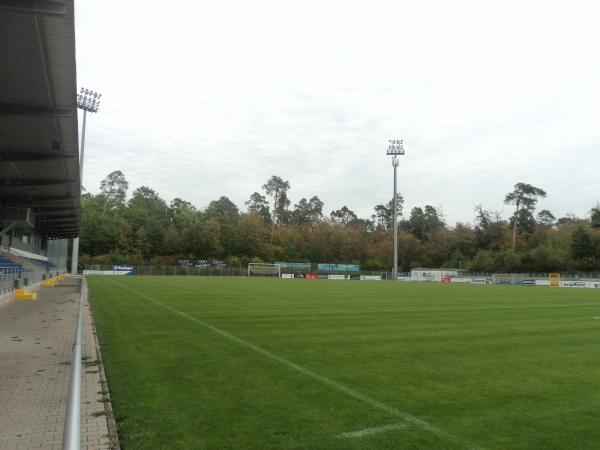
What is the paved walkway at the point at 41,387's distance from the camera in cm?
498

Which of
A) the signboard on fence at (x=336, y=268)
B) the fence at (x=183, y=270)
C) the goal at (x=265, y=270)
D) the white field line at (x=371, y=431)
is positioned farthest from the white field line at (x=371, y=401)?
the signboard on fence at (x=336, y=268)

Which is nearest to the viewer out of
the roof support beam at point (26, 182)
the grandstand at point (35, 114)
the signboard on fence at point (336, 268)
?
the grandstand at point (35, 114)

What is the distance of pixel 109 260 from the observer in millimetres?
85625

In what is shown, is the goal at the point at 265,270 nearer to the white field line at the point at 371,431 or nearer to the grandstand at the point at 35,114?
the grandstand at the point at 35,114

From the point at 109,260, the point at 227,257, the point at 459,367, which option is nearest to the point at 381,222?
the point at 227,257

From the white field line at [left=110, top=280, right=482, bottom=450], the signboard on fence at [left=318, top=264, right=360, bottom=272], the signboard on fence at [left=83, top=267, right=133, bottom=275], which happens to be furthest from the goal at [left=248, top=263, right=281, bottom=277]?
the white field line at [left=110, top=280, right=482, bottom=450]

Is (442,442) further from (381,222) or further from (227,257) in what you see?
(381,222)

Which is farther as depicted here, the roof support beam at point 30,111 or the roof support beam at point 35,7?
the roof support beam at point 30,111

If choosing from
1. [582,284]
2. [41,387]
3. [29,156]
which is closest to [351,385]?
[41,387]

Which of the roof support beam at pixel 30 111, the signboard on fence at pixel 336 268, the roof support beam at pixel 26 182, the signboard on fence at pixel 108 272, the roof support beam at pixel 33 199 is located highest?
the roof support beam at pixel 30 111

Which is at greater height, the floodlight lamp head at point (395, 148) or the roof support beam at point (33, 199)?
the floodlight lamp head at point (395, 148)

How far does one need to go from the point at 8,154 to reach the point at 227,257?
280ft

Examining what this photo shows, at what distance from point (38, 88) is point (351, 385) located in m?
9.45

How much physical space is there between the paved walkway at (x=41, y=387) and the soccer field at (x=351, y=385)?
1.01 ft
